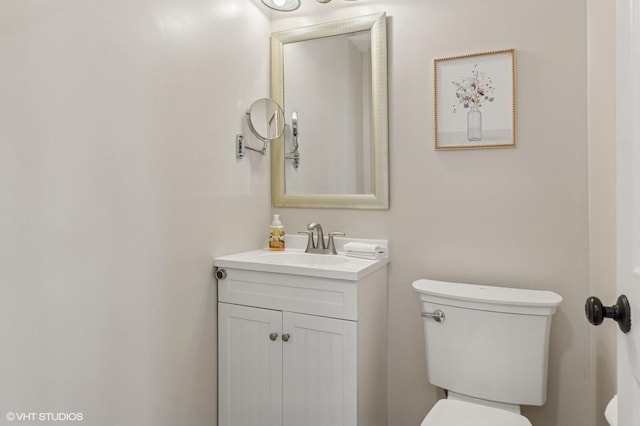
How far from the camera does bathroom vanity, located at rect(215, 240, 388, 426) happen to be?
150 centimetres

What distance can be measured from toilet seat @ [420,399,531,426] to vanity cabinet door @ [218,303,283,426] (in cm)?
61

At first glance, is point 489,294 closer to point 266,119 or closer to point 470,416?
point 470,416

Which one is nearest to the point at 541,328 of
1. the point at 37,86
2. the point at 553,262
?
the point at 553,262

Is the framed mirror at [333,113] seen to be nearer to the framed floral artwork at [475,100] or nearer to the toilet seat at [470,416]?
the framed floral artwork at [475,100]

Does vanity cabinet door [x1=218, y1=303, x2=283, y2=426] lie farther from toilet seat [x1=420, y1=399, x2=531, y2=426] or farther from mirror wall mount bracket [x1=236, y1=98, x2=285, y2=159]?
mirror wall mount bracket [x1=236, y1=98, x2=285, y2=159]

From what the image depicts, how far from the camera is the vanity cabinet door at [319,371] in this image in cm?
150

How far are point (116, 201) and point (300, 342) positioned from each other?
0.84 meters

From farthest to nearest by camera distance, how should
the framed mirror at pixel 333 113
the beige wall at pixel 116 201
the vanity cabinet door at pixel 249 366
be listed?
the framed mirror at pixel 333 113
the vanity cabinet door at pixel 249 366
the beige wall at pixel 116 201

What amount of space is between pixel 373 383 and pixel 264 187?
1068 millimetres

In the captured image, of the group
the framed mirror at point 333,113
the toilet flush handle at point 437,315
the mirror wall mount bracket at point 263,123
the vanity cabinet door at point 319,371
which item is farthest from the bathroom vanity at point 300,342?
the mirror wall mount bracket at point 263,123

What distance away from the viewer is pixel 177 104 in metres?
1.52

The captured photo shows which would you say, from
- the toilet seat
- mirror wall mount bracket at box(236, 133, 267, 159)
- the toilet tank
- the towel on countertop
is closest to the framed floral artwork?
the towel on countertop

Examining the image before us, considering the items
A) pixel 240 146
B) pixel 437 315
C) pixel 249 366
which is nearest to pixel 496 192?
pixel 437 315

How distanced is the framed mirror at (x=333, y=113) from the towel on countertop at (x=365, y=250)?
195 millimetres
